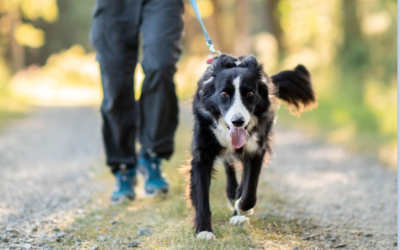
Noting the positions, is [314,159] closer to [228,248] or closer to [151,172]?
[151,172]

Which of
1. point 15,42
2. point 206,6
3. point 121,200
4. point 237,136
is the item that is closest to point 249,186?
point 237,136

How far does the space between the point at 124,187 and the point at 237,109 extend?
162cm

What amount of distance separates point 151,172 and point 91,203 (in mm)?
562

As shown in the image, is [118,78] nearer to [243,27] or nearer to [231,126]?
[231,126]

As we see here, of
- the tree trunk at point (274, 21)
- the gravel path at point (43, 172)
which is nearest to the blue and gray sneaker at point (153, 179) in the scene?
the gravel path at point (43, 172)

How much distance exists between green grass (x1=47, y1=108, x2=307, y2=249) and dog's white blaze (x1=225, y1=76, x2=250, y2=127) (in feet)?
2.26

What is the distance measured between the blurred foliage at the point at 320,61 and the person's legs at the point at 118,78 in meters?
1.44

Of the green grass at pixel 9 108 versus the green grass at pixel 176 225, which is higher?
the green grass at pixel 176 225

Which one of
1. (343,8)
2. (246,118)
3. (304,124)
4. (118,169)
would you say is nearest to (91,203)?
(118,169)

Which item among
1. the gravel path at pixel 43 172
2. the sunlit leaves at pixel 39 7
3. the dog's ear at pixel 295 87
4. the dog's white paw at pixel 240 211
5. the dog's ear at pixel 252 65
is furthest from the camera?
the sunlit leaves at pixel 39 7

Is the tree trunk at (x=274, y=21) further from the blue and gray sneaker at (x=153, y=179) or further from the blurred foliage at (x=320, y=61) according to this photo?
the blue and gray sneaker at (x=153, y=179)

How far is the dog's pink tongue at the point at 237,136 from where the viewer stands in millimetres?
3168

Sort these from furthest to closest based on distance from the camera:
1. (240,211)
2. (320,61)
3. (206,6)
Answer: (206,6), (320,61), (240,211)

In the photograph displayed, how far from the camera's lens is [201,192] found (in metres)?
3.30
